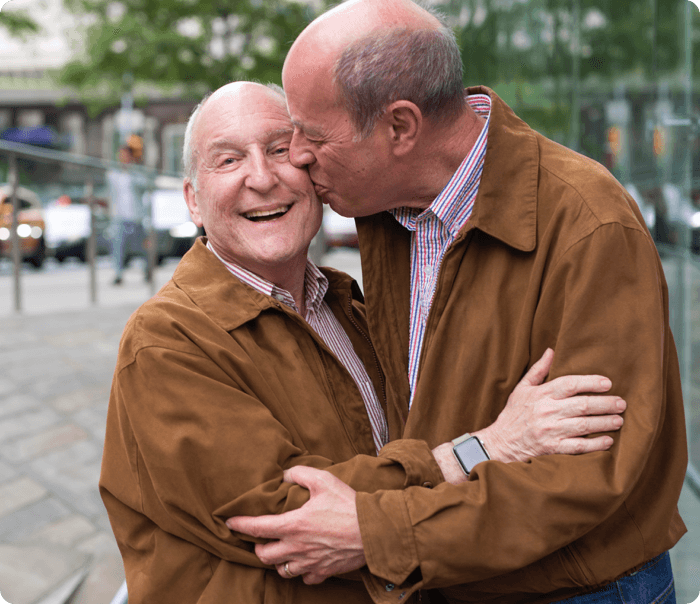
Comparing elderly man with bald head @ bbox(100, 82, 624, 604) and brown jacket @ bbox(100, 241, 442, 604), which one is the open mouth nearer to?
elderly man with bald head @ bbox(100, 82, 624, 604)

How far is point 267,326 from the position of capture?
182cm

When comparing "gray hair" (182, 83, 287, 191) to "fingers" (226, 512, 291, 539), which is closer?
"fingers" (226, 512, 291, 539)

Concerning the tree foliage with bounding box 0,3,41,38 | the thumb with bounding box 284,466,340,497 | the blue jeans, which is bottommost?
the blue jeans

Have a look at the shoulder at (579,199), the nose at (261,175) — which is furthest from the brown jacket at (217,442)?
the shoulder at (579,199)

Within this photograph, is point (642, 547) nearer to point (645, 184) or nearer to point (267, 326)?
point (267, 326)

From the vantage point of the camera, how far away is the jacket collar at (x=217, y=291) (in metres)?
1.75

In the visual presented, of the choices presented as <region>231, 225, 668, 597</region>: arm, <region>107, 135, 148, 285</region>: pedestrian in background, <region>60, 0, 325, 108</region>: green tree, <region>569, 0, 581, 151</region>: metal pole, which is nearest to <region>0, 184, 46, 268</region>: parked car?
<region>107, 135, 148, 285</region>: pedestrian in background

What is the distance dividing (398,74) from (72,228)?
7.15 m

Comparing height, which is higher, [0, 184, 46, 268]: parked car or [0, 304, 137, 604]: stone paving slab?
[0, 184, 46, 268]: parked car

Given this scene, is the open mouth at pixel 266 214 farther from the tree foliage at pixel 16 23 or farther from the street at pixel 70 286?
the tree foliage at pixel 16 23

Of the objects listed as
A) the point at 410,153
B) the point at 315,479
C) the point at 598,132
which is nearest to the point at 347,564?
the point at 315,479

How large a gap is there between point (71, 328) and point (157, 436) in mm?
5271

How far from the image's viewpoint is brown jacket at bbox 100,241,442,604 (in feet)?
5.07

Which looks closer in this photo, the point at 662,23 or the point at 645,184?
the point at 662,23
